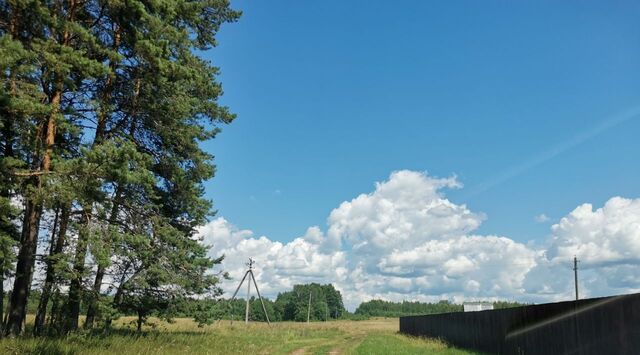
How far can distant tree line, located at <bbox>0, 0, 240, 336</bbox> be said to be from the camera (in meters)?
13.5

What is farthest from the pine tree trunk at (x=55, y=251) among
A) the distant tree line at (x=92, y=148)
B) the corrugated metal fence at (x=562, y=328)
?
the corrugated metal fence at (x=562, y=328)

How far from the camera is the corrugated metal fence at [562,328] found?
9.72 metres

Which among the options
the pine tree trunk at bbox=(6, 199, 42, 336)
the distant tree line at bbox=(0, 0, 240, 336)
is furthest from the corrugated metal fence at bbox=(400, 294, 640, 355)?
the pine tree trunk at bbox=(6, 199, 42, 336)

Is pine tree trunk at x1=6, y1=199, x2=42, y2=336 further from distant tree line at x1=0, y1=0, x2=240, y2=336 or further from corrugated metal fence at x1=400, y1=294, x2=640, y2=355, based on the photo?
corrugated metal fence at x1=400, y1=294, x2=640, y2=355

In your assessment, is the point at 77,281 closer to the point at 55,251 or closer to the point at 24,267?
the point at 55,251

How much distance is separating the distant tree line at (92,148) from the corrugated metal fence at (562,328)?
35.6 ft

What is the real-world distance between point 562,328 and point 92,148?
12.8 metres

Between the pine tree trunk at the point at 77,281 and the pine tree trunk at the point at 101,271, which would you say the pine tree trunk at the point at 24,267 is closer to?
the pine tree trunk at the point at 77,281

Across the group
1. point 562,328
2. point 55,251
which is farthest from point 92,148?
point 562,328

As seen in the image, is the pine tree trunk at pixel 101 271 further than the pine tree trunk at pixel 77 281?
Yes

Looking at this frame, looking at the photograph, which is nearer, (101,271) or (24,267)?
(24,267)

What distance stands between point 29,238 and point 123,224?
8.42 feet

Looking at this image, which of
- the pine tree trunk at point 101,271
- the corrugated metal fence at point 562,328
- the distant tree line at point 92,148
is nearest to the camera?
the corrugated metal fence at point 562,328

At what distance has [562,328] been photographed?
43.0ft
